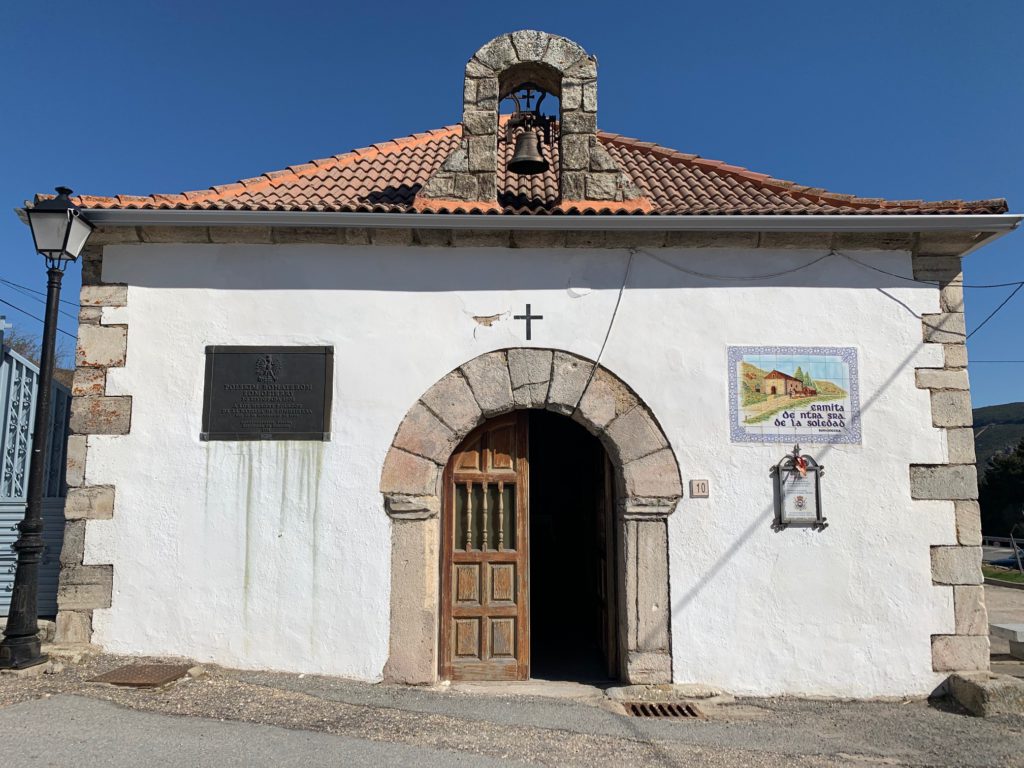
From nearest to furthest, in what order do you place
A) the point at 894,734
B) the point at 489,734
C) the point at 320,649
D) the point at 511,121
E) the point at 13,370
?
the point at 489,734 < the point at 894,734 < the point at 320,649 < the point at 13,370 < the point at 511,121

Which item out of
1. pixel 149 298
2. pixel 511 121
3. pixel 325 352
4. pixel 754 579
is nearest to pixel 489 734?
pixel 754 579

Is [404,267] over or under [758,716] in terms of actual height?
over

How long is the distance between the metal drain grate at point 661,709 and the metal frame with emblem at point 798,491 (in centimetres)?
137

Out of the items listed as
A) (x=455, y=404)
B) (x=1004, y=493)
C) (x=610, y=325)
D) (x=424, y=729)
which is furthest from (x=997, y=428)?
(x=424, y=729)

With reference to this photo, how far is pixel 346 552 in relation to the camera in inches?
184

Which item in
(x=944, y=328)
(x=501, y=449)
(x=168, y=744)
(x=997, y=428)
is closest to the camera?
(x=168, y=744)

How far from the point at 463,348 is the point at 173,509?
2.32 meters

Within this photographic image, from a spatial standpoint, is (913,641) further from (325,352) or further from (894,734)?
(325,352)

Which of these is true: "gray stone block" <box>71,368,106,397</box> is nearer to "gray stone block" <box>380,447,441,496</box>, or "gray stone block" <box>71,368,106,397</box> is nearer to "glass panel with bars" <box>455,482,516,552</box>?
"gray stone block" <box>380,447,441,496</box>

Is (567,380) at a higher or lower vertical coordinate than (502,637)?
higher

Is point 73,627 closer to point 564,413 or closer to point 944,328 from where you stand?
point 564,413

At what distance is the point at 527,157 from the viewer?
5.40m

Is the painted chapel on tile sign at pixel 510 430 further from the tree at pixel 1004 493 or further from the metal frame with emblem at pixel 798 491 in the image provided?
the tree at pixel 1004 493

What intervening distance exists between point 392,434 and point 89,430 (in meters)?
2.15
